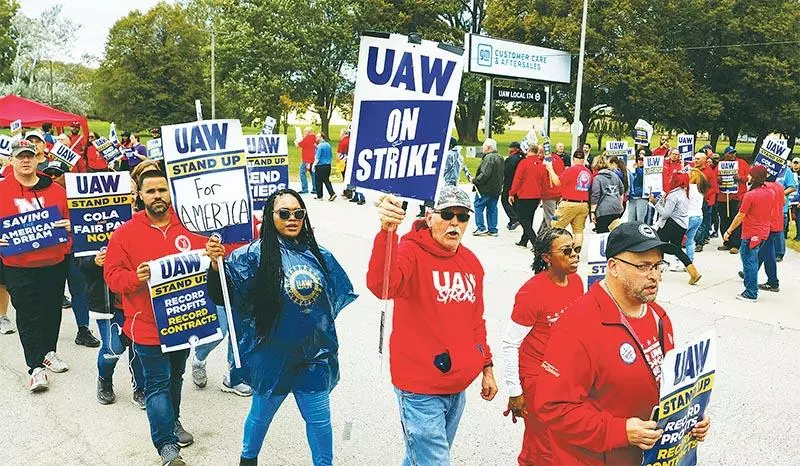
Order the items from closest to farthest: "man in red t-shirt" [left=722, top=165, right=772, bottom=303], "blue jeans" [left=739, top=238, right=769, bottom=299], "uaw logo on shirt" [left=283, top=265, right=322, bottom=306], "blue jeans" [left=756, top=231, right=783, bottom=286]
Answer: "uaw logo on shirt" [left=283, top=265, right=322, bottom=306] < "man in red t-shirt" [left=722, top=165, right=772, bottom=303] < "blue jeans" [left=739, top=238, right=769, bottom=299] < "blue jeans" [left=756, top=231, right=783, bottom=286]

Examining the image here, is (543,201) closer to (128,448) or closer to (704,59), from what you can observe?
(128,448)

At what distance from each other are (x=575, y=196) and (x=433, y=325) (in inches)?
334

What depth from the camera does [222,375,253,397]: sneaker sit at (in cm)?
565

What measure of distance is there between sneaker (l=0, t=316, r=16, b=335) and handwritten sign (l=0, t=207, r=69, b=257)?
1862 millimetres

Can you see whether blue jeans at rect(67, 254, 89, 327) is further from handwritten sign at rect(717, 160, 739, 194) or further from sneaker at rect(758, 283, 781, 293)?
handwritten sign at rect(717, 160, 739, 194)

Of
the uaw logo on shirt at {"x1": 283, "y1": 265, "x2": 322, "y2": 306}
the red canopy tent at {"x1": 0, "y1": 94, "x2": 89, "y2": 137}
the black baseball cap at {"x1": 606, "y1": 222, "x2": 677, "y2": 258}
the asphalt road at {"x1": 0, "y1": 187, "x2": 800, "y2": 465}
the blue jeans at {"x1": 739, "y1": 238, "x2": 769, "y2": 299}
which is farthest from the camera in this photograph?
the red canopy tent at {"x1": 0, "y1": 94, "x2": 89, "y2": 137}

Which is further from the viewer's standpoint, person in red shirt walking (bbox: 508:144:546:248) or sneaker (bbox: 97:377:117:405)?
person in red shirt walking (bbox: 508:144:546:248)

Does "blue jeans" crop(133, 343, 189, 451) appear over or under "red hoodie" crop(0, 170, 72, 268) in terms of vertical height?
under

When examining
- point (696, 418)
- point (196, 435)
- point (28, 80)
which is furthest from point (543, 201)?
point (28, 80)

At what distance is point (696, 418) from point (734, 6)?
4450 centimetres

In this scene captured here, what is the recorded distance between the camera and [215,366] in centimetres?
636

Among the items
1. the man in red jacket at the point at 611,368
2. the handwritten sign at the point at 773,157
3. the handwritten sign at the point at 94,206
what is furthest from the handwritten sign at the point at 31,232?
the handwritten sign at the point at 773,157

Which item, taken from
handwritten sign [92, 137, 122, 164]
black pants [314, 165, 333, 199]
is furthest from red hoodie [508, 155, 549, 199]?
black pants [314, 165, 333, 199]

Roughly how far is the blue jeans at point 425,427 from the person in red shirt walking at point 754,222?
6880 millimetres
